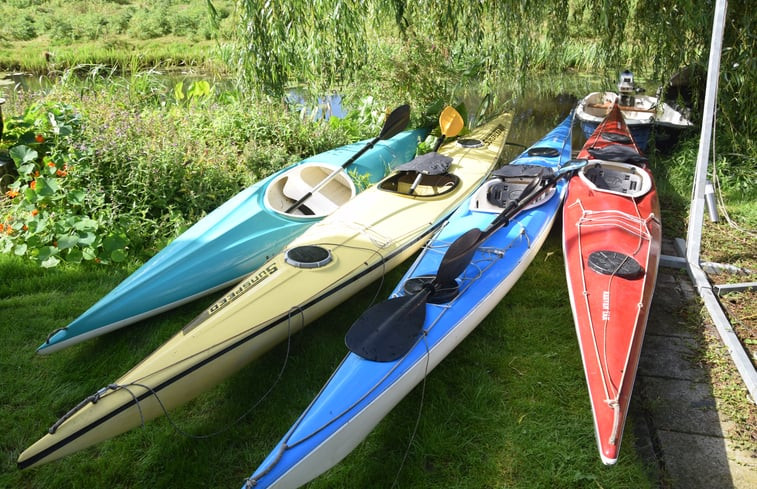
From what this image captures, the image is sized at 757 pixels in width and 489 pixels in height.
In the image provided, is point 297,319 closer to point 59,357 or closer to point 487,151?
point 59,357

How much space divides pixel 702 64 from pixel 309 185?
3.29 m

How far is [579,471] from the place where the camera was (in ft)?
7.24

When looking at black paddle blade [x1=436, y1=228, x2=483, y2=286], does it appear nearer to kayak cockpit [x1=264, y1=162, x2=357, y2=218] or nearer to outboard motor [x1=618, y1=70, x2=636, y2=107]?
kayak cockpit [x1=264, y1=162, x2=357, y2=218]

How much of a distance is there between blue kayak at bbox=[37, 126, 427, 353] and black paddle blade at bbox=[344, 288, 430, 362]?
112 cm

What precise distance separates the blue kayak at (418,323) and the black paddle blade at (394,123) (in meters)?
1.26

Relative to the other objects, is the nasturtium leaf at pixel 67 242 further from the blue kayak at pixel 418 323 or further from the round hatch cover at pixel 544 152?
the round hatch cover at pixel 544 152

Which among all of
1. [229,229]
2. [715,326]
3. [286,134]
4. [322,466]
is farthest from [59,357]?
[715,326]

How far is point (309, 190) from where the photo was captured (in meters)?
4.07

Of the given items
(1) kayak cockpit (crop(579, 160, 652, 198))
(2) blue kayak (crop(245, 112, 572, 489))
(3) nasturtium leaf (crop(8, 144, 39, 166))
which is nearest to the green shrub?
(3) nasturtium leaf (crop(8, 144, 39, 166))

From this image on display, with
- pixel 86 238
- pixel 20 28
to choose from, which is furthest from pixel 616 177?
pixel 20 28

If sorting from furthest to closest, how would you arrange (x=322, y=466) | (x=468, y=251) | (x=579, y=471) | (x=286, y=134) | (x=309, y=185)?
(x=286, y=134) < (x=309, y=185) < (x=468, y=251) < (x=579, y=471) < (x=322, y=466)

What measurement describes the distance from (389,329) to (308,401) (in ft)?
1.79

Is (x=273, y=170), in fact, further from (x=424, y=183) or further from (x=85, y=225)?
(x=85, y=225)

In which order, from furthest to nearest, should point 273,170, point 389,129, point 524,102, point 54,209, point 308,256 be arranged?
1. point 524,102
2. point 389,129
3. point 273,170
4. point 54,209
5. point 308,256
